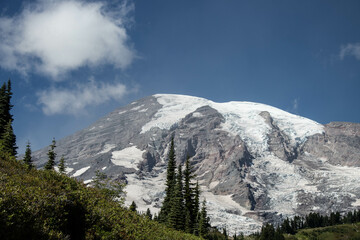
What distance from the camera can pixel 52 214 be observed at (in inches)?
392

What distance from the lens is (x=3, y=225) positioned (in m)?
8.27

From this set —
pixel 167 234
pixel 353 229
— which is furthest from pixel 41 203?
pixel 353 229

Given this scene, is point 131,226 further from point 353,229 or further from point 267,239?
point 353,229

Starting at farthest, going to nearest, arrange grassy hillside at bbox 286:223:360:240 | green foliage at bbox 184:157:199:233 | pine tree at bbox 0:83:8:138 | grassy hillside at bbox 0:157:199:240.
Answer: grassy hillside at bbox 286:223:360:240, green foliage at bbox 184:157:199:233, pine tree at bbox 0:83:8:138, grassy hillside at bbox 0:157:199:240

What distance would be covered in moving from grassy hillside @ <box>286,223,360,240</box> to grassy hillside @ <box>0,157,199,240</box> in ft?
517

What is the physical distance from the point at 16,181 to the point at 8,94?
58.9 m

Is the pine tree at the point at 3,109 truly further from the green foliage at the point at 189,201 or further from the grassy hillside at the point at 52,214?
the grassy hillside at the point at 52,214

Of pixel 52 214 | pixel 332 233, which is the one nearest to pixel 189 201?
pixel 52 214

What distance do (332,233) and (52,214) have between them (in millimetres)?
172676

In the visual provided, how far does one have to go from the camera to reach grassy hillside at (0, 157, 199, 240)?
8.95 meters

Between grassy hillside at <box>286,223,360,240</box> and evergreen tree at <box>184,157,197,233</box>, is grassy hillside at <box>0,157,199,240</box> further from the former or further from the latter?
grassy hillside at <box>286,223,360,240</box>

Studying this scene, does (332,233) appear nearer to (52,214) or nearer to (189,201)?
(189,201)

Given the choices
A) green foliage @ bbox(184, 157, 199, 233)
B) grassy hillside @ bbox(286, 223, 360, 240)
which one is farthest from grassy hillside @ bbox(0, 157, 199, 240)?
grassy hillside @ bbox(286, 223, 360, 240)

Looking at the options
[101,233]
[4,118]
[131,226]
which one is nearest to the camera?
[101,233]
